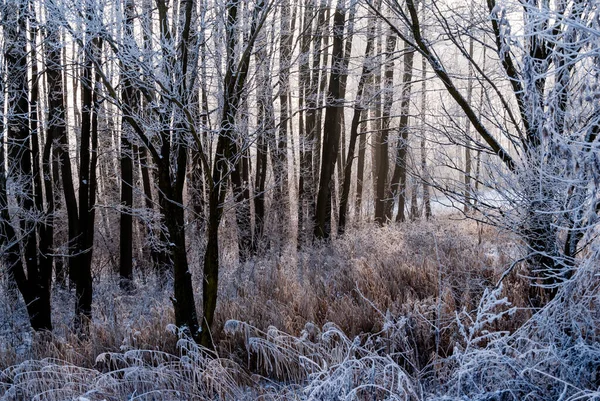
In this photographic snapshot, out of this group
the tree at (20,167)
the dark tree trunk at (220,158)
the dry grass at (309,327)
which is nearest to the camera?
the dry grass at (309,327)

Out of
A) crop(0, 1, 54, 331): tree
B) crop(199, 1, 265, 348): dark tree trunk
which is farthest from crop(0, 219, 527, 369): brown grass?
crop(0, 1, 54, 331): tree

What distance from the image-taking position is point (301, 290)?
698cm

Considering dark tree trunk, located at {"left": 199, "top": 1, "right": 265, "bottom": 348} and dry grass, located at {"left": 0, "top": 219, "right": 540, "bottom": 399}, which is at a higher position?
dark tree trunk, located at {"left": 199, "top": 1, "right": 265, "bottom": 348}

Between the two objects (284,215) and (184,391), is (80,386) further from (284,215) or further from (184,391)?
(284,215)

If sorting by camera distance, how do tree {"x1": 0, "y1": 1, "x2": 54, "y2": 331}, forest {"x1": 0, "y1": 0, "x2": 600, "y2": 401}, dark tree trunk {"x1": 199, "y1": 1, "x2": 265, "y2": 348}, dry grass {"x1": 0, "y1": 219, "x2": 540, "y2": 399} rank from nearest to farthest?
forest {"x1": 0, "y1": 0, "x2": 600, "y2": 401} → dry grass {"x1": 0, "y1": 219, "x2": 540, "y2": 399} → dark tree trunk {"x1": 199, "y1": 1, "x2": 265, "y2": 348} → tree {"x1": 0, "y1": 1, "x2": 54, "y2": 331}

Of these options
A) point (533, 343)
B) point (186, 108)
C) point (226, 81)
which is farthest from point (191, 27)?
point (533, 343)

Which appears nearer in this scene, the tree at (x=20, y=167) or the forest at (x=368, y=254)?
the forest at (x=368, y=254)

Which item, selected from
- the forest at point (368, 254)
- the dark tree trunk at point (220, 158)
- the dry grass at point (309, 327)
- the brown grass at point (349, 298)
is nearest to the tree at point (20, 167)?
the forest at point (368, 254)

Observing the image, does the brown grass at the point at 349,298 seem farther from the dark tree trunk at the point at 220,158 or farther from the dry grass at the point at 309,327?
the dark tree trunk at the point at 220,158

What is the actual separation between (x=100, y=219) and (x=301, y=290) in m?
15.3

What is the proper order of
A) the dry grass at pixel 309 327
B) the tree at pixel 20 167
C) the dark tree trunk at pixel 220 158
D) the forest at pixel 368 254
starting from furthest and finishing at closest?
1. the tree at pixel 20 167
2. the dark tree trunk at pixel 220 158
3. the dry grass at pixel 309 327
4. the forest at pixel 368 254

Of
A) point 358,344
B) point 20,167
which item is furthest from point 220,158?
point 20,167

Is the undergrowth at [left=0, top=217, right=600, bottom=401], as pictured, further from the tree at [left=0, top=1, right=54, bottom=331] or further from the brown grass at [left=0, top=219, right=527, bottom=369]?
the tree at [left=0, top=1, right=54, bottom=331]

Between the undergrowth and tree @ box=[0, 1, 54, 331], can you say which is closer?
the undergrowth
